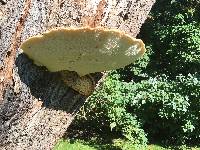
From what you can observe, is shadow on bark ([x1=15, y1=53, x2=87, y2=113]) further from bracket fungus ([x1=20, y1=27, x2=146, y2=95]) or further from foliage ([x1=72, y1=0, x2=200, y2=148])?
foliage ([x1=72, y1=0, x2=200, y2=148])

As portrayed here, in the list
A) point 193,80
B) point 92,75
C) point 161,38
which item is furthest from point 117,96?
point 92,75

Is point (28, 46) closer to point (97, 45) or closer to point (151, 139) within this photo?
point (97, 45)

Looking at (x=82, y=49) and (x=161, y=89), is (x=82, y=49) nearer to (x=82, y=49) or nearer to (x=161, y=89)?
(x=82, y=49)

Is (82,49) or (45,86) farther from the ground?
(82,49)

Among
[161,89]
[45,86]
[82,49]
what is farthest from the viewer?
[161,89]

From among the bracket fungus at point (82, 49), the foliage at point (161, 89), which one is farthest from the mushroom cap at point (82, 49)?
the foliage at point (161, 89)

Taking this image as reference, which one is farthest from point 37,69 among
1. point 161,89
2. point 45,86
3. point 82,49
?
point 161,89

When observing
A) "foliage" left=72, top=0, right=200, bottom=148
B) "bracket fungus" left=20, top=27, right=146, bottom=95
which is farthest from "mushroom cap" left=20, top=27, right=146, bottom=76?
"foliage" left=72, top=0, right=200, bottom=148
